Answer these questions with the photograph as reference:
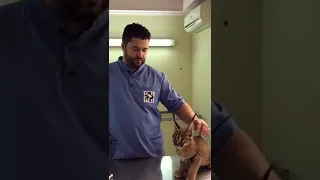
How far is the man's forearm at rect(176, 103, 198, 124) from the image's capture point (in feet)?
2.41

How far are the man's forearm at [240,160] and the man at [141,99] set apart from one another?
18 centimetres

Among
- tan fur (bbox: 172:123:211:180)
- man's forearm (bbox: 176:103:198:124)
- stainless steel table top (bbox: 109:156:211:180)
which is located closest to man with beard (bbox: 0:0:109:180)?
stainless steel table top (bbox: 109:156:211:180)

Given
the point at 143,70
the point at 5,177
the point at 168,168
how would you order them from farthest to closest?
the point at 143,70 < the point at 168,168 < the point at 5,177

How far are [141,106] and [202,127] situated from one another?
9.2 inches

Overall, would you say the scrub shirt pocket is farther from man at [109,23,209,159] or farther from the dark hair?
the dark hair

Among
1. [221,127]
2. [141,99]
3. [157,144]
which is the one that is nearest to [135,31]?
[141,99]

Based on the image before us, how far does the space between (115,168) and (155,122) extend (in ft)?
0.92

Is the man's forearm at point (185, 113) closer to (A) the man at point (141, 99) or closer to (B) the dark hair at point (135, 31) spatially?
(A) the man at point (141, 99)

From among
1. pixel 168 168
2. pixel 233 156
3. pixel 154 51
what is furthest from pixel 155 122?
pixel 233 156

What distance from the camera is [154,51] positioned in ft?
3.03

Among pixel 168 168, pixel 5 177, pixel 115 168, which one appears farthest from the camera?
pixel 168 168

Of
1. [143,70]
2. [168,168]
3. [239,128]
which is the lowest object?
[168,168]

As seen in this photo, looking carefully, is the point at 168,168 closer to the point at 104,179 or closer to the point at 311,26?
the point at 104,179

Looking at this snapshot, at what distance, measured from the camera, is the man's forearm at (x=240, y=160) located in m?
0.45
